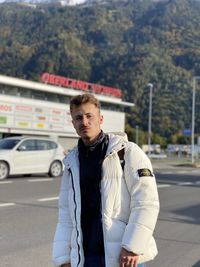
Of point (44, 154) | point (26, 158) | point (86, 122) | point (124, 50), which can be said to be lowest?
point (26, 158)

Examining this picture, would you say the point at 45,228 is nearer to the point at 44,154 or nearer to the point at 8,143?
the point at 8,143

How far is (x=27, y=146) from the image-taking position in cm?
2000

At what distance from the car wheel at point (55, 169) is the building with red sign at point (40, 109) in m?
26.7

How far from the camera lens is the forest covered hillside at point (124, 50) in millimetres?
119875

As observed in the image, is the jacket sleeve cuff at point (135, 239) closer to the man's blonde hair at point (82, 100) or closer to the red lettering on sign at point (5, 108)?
the man's blonde hair at point (82, 100)

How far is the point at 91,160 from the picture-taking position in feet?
10.8

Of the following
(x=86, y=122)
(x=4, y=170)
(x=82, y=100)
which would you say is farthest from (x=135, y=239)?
(x=4, y=170)

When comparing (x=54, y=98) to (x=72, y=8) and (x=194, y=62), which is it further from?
(x=72, y=8)

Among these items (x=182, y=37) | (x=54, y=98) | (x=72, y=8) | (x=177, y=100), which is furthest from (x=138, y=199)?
(x=72, y=8)

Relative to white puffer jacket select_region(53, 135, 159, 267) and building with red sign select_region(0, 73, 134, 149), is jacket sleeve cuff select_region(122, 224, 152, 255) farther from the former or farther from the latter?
building with red sign select_region(0, 73, 134, 149)

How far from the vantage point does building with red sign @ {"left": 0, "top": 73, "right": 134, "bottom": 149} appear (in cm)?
4988

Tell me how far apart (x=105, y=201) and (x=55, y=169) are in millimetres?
17975

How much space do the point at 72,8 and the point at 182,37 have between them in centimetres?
5165

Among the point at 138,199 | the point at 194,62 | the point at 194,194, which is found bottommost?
the point at 194,194
